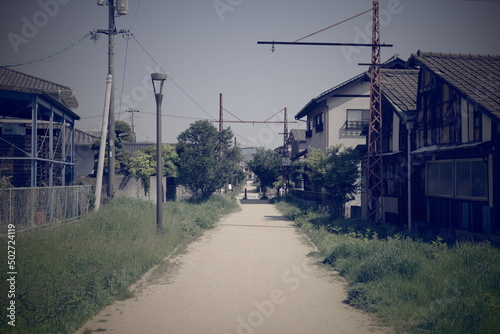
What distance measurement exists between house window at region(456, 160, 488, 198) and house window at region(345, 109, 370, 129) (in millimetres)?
14581

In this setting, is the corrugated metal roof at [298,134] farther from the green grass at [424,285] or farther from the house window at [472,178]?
the green grass at [424,285]

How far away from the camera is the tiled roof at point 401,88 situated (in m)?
15.9

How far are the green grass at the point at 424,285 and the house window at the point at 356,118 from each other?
17.1 metres

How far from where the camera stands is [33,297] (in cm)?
558

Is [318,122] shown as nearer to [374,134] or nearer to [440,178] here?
[374,134]

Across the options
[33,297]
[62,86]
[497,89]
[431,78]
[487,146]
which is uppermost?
[62,86]

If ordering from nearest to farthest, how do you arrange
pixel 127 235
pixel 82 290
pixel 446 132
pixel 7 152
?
pixel 82 290
pixel 127 235
pixel 446 132
pixel 7 152

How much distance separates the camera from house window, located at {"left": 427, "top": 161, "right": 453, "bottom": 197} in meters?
12.3

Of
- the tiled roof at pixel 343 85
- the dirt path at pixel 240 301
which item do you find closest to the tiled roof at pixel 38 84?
the dirt path at pixel 240 301

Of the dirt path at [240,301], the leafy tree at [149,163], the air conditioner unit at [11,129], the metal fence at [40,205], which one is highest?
the air conditioner unit at [11,129]

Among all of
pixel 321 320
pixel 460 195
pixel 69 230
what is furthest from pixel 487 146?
pixel 69 230

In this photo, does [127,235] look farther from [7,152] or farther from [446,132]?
[446,132]

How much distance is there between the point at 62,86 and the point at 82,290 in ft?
73.2

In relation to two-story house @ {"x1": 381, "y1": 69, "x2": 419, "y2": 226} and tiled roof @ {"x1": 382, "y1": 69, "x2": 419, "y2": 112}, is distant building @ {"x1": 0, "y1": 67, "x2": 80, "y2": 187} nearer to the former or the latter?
two-story house @ {"x1": 381, "y1": 69, "x2": 419, "y2": 226}
